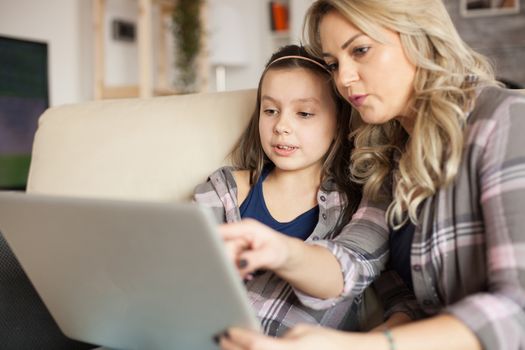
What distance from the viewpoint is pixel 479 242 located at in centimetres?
83

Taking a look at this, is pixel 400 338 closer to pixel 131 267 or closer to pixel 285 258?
pixel 285 258

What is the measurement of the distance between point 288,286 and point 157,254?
1.60 feet

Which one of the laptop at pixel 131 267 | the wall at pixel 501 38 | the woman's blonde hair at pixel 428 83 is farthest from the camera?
the wall at pixel 501 38

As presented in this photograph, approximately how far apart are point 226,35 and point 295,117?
3106mm

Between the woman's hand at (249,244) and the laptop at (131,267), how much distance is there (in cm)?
7

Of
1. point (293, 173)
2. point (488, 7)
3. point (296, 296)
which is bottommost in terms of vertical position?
point (296, 296)

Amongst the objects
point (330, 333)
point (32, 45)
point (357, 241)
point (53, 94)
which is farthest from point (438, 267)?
point (53, 94)

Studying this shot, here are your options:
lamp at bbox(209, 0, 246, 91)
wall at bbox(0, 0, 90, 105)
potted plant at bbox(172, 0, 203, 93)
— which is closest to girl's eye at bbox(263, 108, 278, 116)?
wall at bbox(0, 0, 90, 105)

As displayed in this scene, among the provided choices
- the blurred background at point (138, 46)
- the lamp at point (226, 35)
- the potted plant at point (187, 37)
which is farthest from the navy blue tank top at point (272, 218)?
the lamp at point (226, 35)

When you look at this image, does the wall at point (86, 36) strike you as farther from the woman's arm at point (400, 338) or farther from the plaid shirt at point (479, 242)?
the woman's arm at point (400, 338)

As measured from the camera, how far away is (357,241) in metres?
0.99

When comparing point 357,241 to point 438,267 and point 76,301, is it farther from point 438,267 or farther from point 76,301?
point 76,301

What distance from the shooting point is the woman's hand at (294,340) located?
0.62m

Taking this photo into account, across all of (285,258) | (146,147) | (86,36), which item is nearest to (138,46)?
(86,36)
